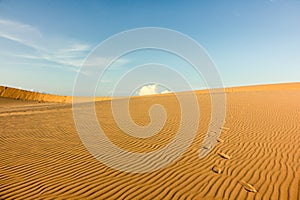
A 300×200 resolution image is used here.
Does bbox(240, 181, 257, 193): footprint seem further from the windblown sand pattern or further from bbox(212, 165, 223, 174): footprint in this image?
bbox(212, 165, 223, 174): footprint

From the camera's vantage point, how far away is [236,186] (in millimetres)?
5191

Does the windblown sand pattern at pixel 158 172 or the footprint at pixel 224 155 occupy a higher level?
the footprint at pixel 224 155

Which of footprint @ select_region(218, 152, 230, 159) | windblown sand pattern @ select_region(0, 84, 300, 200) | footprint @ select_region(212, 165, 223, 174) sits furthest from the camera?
footprint @ select_region(218, 152, 230, 159)

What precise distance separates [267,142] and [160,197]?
589 cm

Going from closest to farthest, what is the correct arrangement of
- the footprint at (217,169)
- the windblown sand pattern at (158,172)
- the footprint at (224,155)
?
the windblown sand pattern at (158,172) < the footprint at (217,169) < the footprint at (224,155)

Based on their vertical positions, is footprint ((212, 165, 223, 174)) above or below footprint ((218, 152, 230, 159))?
below

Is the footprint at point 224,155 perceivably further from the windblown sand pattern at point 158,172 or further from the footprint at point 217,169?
the footprint at point 217,169

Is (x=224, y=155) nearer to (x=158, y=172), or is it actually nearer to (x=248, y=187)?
(x=248, y=187)

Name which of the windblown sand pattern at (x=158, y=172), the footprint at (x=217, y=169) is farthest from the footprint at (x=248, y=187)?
the footprint at (x=217, y=169)

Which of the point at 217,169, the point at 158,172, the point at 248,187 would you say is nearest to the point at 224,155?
the point at 217,169

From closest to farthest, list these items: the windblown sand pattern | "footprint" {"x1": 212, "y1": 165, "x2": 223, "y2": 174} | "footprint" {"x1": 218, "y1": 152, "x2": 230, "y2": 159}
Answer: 1. the windblown sand pattern
2. "footprint" {"x1": 212, "y1": 165, "x2": 223, "y2": 174}
3. "footprint" {"x1": 218, "y1": 152, "x2": 230, "y2": 159}

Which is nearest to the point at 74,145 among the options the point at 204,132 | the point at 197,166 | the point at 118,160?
the point at 118,160

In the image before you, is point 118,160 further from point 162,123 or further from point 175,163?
point 162,123

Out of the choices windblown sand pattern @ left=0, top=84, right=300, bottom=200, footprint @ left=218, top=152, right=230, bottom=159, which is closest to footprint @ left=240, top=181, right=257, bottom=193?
windblown sand pattern @ left=0, top=84, right=300, bottom=200
